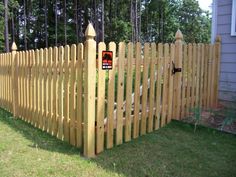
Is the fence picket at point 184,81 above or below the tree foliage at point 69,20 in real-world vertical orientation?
below

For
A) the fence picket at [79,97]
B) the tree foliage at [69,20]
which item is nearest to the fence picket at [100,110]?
the fence picket at [79,97]

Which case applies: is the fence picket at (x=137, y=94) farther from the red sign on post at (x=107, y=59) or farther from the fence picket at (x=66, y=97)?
the fence picket at (x=66, y=97)

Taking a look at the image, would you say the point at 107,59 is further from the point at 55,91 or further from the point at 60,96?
the point at 55,91

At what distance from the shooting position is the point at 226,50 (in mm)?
6590

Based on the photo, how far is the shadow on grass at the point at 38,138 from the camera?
4512 mm

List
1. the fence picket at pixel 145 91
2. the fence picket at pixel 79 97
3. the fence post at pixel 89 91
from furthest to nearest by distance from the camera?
1. the fence picket at pixel 145 91
2. the fence picket at pixel 79 97
3. the fence post at pixel 89 91

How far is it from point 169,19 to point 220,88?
45864mm

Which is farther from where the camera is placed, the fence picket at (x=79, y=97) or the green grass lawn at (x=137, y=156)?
the fence picket at (x=79, y=97)

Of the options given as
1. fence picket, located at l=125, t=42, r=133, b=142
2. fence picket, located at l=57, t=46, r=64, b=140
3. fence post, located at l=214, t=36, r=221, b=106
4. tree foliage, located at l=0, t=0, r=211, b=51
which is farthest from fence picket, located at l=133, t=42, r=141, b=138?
tree foliage, located at l=0, t=0, r=211, b=51

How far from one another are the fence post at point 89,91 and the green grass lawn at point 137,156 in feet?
0.71

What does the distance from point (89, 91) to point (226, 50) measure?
3.82 m

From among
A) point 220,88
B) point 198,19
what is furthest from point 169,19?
point 220,88

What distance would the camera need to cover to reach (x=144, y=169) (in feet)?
12.4

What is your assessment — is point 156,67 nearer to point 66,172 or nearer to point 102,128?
point 102,128
